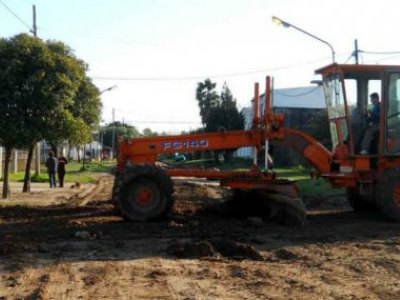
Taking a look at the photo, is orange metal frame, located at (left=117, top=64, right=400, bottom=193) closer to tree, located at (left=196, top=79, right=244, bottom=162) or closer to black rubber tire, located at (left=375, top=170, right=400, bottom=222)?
black rubber tire, located at (left=375, top=170, right=400, bottom=222)

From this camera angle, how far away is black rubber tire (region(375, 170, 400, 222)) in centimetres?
1423

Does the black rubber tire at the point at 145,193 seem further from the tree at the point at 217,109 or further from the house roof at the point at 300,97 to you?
the tree at the point at 217,109

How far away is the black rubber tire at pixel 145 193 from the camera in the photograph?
1409 cm

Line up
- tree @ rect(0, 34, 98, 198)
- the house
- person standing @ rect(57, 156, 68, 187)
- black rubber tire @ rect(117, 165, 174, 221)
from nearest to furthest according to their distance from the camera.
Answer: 1. black rubber tire @ rect(117, 165, 174, 221)
2. tree @ rect(0, 34, 98, 198)
3. person standing @ rect(57, 156, 68, 187)
4. the house

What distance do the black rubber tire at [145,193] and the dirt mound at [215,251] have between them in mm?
3697

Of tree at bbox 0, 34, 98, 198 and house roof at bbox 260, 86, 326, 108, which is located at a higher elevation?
house roof at bbox 260, 86, 326, 108

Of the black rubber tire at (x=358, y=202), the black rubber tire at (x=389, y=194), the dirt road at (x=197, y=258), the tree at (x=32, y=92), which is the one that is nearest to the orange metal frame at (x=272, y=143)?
the black rubber tire at (x=389, y=194)

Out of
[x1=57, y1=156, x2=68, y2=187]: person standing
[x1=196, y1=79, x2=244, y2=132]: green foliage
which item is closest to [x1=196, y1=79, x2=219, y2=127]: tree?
[x1=196, y1=79, x2=244, y2=132]: green foliage

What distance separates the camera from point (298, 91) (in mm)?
62875

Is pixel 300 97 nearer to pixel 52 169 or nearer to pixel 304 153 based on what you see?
pixel 52 169

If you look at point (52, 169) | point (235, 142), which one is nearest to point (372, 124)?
point (235, 142)

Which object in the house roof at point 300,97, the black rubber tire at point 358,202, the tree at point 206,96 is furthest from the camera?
the tree at point 206,96

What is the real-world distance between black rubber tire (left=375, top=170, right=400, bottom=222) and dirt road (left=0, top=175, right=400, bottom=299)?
29 centimetres

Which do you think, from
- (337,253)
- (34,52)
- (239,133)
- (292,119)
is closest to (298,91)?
(292,119)
